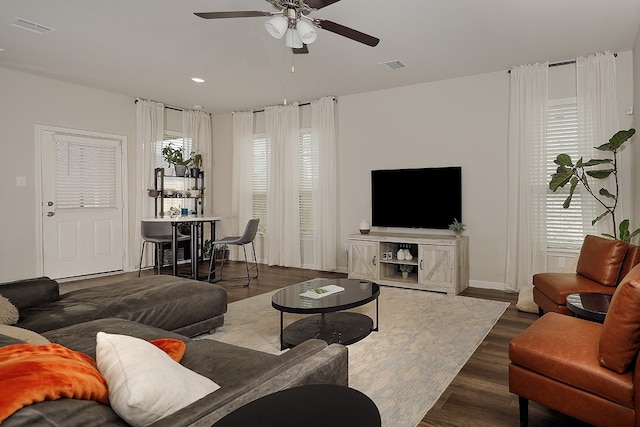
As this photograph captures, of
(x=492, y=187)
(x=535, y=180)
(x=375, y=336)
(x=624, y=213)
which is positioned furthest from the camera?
(x=492, y=187)

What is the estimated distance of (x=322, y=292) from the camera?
11.0 feet

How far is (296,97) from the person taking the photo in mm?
6629

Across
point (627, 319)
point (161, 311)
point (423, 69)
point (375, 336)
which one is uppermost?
point (423, 69)

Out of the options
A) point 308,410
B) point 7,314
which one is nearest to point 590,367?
point 308,410

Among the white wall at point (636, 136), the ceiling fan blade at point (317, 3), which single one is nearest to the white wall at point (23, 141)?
the ceiling fan blade at point (317, 3)

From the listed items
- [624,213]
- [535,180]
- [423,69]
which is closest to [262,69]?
[423,69]

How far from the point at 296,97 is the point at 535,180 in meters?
3.80

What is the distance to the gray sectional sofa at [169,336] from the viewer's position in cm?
102

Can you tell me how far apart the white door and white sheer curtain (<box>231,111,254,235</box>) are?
2013mm

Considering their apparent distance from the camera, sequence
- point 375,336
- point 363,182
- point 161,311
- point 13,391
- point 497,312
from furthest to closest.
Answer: point 363,182 < point 497,312 < point 375,336 < point 161,311 < point 13,391

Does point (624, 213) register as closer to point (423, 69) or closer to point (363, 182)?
point (423, 69)

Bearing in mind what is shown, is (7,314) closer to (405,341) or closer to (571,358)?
(405,341)

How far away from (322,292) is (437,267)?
89.8 inches

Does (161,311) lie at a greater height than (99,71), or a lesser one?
lesser
